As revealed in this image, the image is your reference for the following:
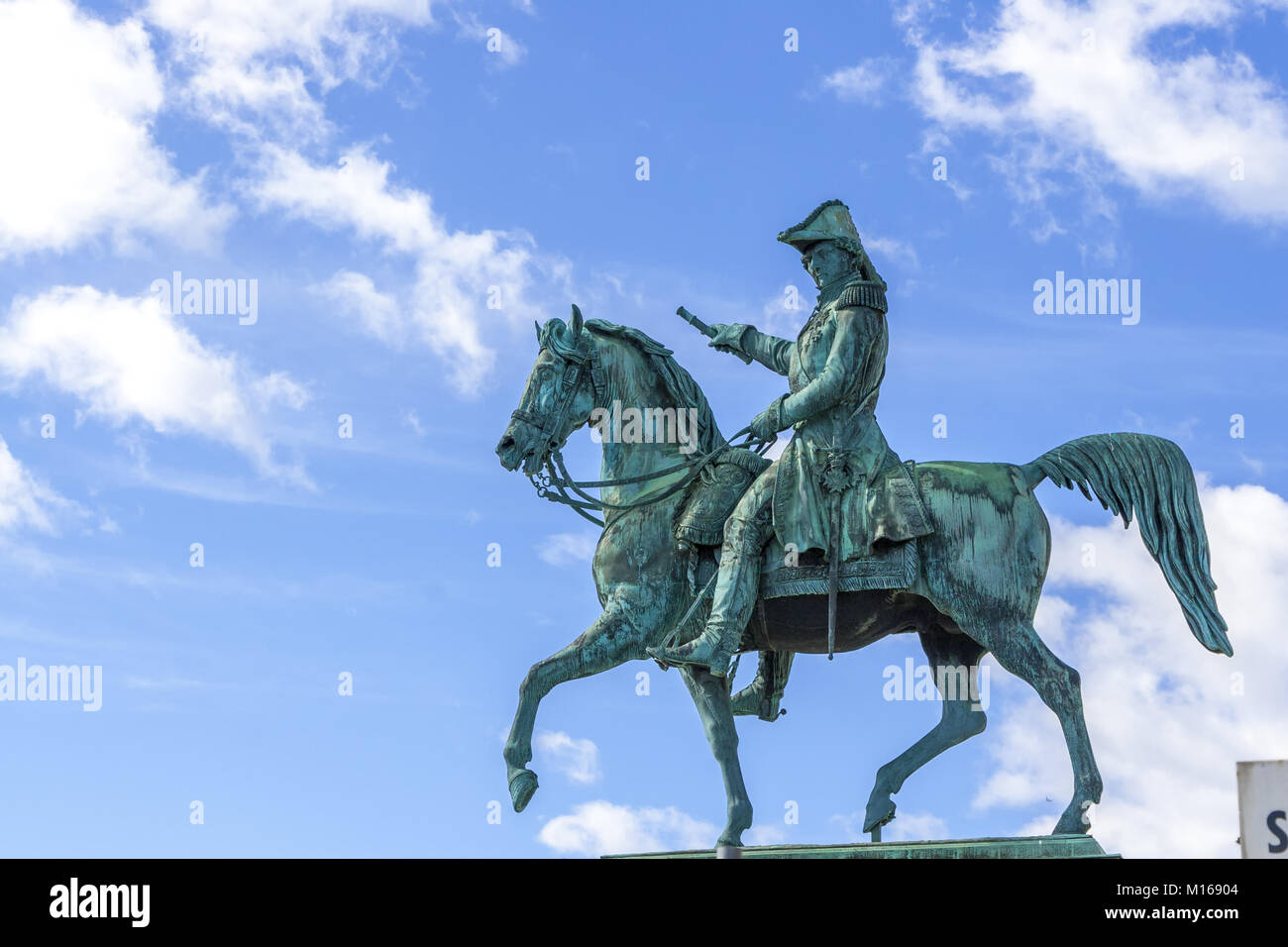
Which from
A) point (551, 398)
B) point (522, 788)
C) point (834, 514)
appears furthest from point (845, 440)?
point (522, 788)

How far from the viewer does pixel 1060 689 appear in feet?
40.5

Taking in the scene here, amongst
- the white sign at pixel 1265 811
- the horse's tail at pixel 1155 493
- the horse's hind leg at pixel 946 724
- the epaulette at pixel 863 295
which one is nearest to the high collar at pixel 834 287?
the epaulette at pixel 863 295

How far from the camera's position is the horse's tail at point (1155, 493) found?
12.7 metres

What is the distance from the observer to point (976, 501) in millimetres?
12750

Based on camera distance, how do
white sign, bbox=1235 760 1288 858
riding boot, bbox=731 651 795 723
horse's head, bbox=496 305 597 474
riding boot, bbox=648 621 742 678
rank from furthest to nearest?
riding boot, bbox=731 651 795 723 → horse's head, bbox=496 305 597 474 → riding boot, bbox=648 621 742 678 → white sign, bbox=1235 760 1288 858

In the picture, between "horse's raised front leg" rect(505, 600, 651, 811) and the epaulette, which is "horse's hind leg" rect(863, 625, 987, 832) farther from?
the epaulette

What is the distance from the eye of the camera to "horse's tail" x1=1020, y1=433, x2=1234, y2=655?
12711 mm

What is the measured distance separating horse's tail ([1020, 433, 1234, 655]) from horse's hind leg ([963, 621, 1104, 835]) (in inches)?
41.1

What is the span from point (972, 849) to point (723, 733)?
211 cm

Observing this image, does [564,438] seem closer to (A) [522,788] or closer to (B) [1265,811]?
(A) [522,788]

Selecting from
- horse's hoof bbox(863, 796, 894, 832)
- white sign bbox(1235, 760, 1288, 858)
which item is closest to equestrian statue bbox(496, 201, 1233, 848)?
horse's hoof bbox(863, 796, 894, 832)

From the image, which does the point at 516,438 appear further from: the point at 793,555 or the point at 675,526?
the point at 793,555
